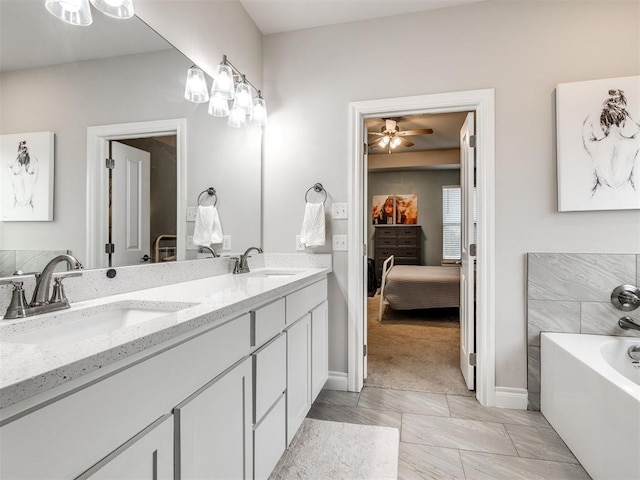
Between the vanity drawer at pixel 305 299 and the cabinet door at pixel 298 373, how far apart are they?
0.04m

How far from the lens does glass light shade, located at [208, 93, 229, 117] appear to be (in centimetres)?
200

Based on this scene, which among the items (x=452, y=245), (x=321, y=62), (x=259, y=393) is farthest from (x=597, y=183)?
(x=452, y=245)

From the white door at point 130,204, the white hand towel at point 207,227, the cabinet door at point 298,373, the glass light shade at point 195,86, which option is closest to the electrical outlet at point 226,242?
the white hand towel at point 207,227

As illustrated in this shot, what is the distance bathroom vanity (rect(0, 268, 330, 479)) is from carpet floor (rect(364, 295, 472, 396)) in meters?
1.20

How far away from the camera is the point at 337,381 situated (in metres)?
2.43

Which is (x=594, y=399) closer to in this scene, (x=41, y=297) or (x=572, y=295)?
(x=572, y=295)

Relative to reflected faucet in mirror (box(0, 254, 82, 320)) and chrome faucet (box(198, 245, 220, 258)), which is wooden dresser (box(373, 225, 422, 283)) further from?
reflected faucet in mirror (box(0, 254, 82, 320))

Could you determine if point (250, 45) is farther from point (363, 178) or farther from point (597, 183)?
point (597, 183)

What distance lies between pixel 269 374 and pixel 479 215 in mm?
1637

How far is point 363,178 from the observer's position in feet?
8.27

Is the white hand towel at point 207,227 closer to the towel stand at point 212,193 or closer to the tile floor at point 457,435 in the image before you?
the towel stand at point 212,193

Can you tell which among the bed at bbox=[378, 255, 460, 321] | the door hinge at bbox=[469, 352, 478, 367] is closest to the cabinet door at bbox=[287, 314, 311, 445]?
the door hinge at bbox=[469, 352, 478, 367]

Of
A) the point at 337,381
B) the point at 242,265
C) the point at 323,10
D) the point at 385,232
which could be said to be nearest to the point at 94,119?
the point at 242,265

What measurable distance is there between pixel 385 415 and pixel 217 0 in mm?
2692
